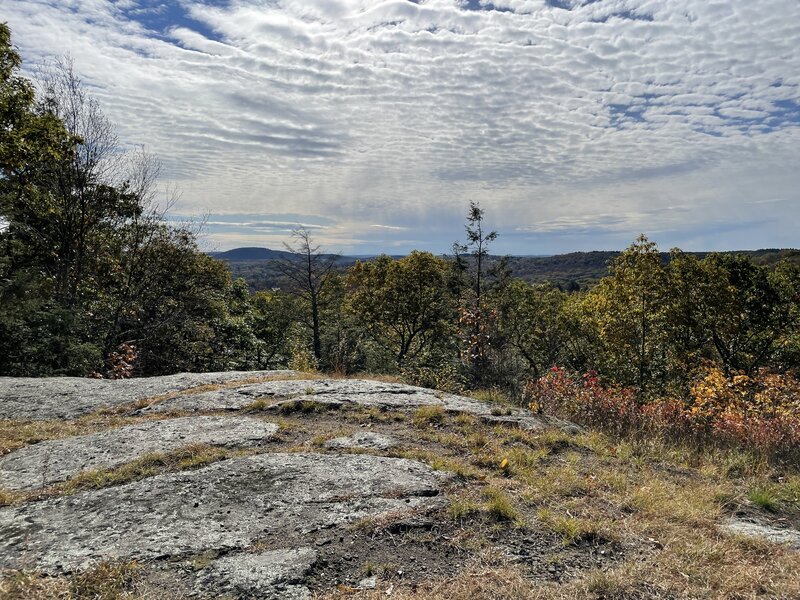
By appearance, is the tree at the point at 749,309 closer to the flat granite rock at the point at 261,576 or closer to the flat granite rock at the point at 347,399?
the flat granite rock at the point at 347,399

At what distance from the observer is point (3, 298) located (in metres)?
10.7

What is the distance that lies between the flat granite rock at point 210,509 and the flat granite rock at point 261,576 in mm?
256

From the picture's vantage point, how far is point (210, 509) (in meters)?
4.24

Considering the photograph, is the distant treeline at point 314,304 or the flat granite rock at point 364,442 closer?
the flat granite rock at point 364,442

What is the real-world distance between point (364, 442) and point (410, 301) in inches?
1187

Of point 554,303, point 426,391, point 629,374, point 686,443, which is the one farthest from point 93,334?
point 554,303

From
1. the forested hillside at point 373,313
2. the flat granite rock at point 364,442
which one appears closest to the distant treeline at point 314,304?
the forested hillside at point 373,313

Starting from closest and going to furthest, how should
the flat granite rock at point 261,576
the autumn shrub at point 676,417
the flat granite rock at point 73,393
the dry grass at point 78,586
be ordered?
the dry grass at point 78,586 → the flat granite rock at point 261,576 → the autumn shrub at point 676,417 → the flat granite rock at point 73,393

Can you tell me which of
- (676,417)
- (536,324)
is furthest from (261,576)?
(536,324)

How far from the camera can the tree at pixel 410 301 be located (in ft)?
119

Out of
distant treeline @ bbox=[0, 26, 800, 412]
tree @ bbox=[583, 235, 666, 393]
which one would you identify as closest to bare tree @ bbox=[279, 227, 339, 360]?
distant treeline @ bbox=[0, 26, 800, 412]

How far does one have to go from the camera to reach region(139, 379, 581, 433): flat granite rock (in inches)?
301

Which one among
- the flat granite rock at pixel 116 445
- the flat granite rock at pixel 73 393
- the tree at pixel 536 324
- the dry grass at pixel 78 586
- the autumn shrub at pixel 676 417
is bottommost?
the tree at pixel 536 324

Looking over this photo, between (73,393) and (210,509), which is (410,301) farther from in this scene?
(210,509)
